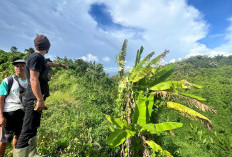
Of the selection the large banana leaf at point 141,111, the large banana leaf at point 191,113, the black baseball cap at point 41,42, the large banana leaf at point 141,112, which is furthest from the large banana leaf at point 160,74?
the black baseball cap at point 41,42

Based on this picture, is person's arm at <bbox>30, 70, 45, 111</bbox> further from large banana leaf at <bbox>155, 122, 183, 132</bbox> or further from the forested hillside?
large banana leaf at <bbox>155, 122, 183, 132</bbox>

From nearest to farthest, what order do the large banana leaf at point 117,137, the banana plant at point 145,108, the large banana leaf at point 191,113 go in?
the large banana leaf at point 117,137 → the banana plant at point 145,108 → the large banana leaf at point 191,113

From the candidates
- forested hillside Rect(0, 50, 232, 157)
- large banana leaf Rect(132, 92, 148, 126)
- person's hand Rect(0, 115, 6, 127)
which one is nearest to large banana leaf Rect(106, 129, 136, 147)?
forested hillside Rect(0, 50, 232, 157)

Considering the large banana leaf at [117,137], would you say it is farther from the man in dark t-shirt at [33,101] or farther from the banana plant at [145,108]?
the man in dark t-shirt at [33,101]

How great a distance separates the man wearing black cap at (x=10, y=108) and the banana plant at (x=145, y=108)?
175 centimetres

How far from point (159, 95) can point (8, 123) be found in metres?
3.73

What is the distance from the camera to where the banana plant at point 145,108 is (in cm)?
313

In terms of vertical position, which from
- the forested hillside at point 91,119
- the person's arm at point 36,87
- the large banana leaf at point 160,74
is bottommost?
the forested hillside at point 91,119

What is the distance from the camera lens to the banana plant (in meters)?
3.13

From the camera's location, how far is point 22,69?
239cm

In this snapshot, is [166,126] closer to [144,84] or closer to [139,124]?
[139,124]

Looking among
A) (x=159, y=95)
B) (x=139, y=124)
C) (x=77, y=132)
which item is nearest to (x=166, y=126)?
(x=139, y=124)

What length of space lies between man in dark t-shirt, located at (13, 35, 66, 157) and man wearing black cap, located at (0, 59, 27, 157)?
67 cm

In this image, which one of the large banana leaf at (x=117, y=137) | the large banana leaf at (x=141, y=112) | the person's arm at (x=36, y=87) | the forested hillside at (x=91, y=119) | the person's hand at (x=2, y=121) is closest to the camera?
the person's arm at (x=36, y=87)
